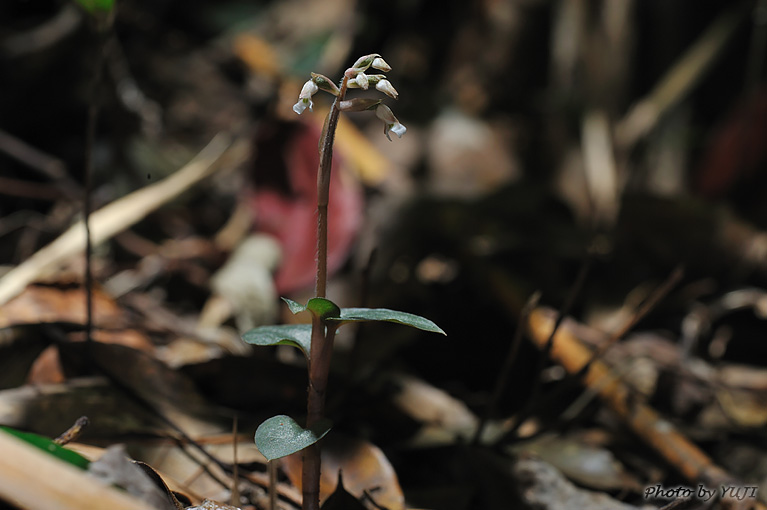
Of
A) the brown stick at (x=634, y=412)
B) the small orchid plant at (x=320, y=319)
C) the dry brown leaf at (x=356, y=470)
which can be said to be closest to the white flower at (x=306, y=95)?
the small orchid plant at (x=320, y=319)

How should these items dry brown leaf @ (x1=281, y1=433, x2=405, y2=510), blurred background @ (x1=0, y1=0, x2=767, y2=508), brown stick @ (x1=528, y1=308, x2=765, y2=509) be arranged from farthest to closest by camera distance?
blurred background @ (x1=0, y1=0, x2=767, y2=508), brown stick @ (x1=528, y1=308, x2=765, y2=509), dry brown leaf @ (x1=281, y1=433, x2=405, y2=510)

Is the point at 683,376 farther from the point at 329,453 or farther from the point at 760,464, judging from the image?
the point at 329,453

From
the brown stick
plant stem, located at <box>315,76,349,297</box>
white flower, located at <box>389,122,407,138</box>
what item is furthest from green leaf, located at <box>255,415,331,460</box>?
the brown stick

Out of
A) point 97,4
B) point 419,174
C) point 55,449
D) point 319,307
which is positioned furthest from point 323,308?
point 419,174

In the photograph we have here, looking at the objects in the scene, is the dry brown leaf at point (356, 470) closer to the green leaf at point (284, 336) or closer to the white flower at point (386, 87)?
the green leaf at point (284, 336)

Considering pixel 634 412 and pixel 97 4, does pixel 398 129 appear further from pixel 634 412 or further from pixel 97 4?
pixel 634 412

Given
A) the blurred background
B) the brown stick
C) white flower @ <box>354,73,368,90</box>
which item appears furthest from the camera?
the blurred background

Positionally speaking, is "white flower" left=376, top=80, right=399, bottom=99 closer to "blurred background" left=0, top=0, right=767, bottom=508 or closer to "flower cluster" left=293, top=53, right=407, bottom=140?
"flower cluster" left=293, top=53, right=407, bottom=140
